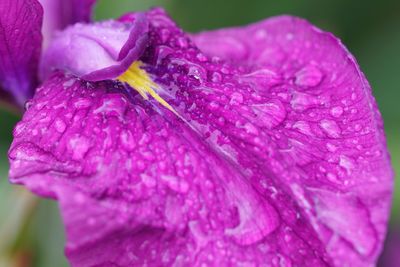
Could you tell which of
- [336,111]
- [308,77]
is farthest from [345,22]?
[336,111]

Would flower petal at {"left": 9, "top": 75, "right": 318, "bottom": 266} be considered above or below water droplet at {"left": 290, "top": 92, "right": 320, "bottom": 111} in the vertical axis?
below

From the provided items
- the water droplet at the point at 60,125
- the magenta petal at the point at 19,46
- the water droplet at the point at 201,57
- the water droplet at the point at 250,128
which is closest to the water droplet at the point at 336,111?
the water droplet at the point at 250,128

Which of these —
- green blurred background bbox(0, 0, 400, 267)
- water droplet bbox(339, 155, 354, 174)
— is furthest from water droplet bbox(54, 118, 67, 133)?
green blurred background bbox(0, 0, 400, 267)

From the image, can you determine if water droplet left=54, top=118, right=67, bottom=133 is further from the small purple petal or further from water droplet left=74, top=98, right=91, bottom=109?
the small purple petal

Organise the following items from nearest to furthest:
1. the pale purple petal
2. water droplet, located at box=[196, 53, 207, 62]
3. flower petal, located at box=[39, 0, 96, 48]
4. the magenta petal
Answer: the magenta petal, water droplet, located at box=[196, 53, 207, 62], flower petal, located at box=[39, 0, 96, 48], the pale purple petal

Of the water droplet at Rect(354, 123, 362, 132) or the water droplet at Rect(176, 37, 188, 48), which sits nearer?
the water droplet at Rect(354, 123, 362, 132)

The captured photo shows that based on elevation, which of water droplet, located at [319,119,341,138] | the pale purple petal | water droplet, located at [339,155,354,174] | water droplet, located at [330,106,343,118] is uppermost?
water droplet, located at [330,106,343,118]

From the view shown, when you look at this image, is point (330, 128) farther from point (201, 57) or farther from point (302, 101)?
point (201, 57)
